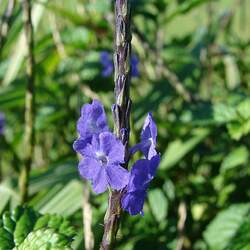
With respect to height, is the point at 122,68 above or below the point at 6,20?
below

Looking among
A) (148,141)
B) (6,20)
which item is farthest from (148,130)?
(6,20)

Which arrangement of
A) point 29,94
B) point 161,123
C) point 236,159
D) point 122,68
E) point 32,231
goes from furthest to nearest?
1. point 161,123
2. point 236,159
3. point 29,94
4. point 32,231
5. point 122,68

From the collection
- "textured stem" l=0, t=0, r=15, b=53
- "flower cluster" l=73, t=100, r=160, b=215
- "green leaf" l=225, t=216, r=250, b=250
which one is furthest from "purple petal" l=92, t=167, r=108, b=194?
"textured stem" l=0, t=0, r=15, b=53

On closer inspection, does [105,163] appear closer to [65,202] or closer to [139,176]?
[139,176]

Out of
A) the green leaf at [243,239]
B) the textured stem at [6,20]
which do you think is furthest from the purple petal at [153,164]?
the textured stem at [6,20]

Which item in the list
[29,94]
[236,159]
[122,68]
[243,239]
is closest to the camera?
[122,68]

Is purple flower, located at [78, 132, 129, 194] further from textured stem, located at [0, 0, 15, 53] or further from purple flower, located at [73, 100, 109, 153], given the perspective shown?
textured stem, located at [0, 0, 15, 53]

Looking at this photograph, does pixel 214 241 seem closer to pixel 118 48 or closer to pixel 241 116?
pixel 241 116

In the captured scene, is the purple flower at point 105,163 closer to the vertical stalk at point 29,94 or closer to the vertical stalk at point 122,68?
the vertical stalk at point 122,68
